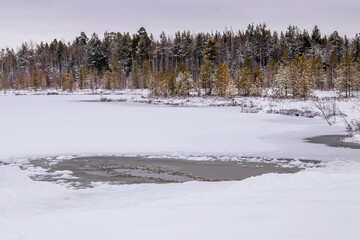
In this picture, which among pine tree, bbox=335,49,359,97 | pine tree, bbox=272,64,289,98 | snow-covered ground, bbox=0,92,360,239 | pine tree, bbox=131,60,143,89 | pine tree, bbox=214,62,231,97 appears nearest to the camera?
snow-covered ground, bbox=0,92,360,239

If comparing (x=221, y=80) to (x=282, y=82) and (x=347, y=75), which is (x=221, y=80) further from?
(x=347, y=75)

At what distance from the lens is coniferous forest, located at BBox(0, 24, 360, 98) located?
170 ft

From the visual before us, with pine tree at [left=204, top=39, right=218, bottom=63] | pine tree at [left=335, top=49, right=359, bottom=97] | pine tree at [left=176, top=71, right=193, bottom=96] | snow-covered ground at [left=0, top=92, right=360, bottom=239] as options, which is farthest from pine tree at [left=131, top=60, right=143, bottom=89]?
snow-covered ground at [left=0, top=92, right=360, bottom=239]

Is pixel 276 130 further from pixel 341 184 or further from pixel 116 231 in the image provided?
pixel 116 231

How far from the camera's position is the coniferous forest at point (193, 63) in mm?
51938

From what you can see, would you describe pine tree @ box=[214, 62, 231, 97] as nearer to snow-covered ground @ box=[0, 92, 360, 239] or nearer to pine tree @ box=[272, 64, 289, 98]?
pine tree @ box=[272, 64, 289, 98]

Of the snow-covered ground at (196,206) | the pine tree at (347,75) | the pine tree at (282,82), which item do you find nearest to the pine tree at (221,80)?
the pine tree at (282,82)

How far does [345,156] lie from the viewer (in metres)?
11.4

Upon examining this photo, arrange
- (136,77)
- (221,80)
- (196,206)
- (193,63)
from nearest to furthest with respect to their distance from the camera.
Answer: (196,206), (221,80), (136,77), (193,63)

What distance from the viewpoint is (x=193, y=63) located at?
92250 mm

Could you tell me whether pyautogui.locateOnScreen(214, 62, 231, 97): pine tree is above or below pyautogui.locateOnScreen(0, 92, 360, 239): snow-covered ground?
above

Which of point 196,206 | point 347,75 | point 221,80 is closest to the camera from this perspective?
point 196,206

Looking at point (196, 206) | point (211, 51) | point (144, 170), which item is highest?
point (211, 51)

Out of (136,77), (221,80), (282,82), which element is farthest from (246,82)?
(136,77)
